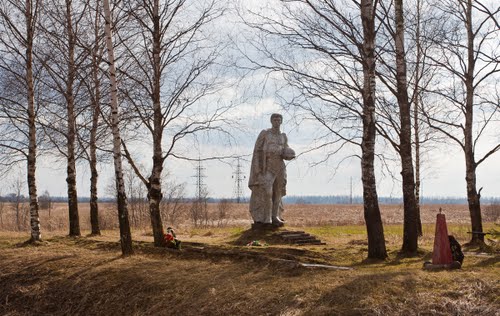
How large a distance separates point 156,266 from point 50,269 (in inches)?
104

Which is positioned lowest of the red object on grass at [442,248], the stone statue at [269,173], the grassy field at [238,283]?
the grassy field at [238,283]

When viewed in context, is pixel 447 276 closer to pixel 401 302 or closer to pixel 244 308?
pixel 401 302

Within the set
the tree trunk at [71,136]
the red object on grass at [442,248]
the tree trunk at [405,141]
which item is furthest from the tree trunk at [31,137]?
the red object on grass at [442,248]

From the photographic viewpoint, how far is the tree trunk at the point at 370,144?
10.5m

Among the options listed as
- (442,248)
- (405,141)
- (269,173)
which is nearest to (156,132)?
(269,173)

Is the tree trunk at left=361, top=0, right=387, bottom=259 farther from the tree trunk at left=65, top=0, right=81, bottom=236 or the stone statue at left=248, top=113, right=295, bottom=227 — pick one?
the tree trunk at left=65, top=0, right=81, bottom=236

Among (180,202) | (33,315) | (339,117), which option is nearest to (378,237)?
(339,117)

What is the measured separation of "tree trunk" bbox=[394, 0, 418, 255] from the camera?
11180mm

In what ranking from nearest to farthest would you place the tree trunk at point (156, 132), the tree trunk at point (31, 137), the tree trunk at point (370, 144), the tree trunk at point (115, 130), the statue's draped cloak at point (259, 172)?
the tree trunk at point (370, 144), the tree trunk at point (115, 130), the tree trunk at point (156, 132), the tree trunk at point (31, 137), the statue's draped cloak at point (259, 172)

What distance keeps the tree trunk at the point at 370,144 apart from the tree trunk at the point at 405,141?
0.89 m

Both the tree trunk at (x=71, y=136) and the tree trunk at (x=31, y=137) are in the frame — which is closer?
the tree trunk at (x=31, y=137)

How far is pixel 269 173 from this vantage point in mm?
16297

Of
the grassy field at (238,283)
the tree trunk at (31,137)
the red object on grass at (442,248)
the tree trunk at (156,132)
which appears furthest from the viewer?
the tree trunk at (31,137)

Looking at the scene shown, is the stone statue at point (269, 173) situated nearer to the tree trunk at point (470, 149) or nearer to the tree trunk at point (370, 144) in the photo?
the tree trunk at point (470, 149)
